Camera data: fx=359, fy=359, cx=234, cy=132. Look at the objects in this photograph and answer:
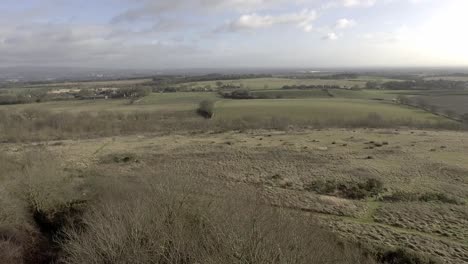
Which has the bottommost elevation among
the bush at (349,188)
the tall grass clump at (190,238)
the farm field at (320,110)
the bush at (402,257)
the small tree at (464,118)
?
the bush at (349,188)

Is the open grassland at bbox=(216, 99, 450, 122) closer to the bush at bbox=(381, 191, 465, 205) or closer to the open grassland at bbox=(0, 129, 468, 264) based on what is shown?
the open grassland at bbox=(0, 129, 468, 264)

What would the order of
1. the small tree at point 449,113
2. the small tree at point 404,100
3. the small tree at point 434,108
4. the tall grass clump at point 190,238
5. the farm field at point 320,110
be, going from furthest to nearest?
the small tree at point 404,100, the small tree at point 434,108, the farm field at point 320,110, the small tree at point 449,113, the tall grass clump at point 190,238

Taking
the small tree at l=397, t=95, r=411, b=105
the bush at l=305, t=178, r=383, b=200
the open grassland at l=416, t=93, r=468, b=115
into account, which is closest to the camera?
the bush at l=305, t=178, r=383, b=200

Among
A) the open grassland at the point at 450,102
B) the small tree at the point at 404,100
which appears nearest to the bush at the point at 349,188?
the open grassland at the point at 450,102

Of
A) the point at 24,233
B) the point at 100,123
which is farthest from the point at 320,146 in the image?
the point at 100,123

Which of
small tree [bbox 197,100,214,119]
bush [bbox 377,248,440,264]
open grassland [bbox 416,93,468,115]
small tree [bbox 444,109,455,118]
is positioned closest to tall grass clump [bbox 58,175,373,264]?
bush [bbox 377,248,440,264]

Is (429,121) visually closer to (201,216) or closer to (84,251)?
(201,216)

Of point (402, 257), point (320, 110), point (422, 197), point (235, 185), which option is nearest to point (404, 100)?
point (320, 110)

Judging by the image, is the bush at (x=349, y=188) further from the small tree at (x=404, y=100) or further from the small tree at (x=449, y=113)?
the small tree at (x=404, y=100)
